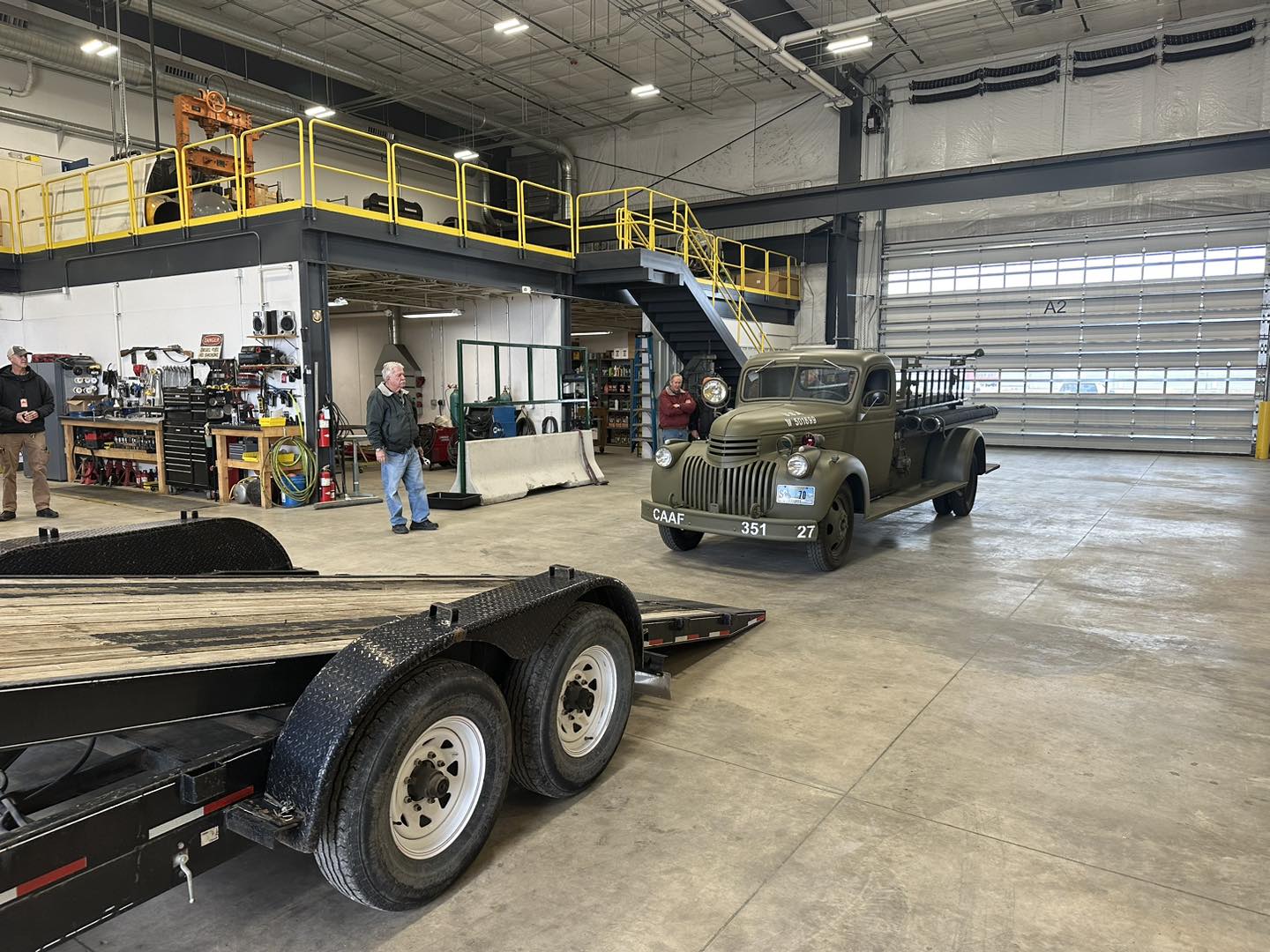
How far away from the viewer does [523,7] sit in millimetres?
16484

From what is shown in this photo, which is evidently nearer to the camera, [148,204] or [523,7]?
[148,204]

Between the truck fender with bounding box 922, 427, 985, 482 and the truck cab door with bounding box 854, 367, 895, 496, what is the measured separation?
1.20 metres

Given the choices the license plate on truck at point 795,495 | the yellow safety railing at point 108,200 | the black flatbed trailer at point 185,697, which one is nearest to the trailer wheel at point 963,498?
the license plate on truck at point 795,495

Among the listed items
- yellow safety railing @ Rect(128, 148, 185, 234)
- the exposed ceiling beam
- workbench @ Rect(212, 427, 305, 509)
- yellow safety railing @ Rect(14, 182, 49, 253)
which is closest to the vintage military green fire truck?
workbench @ Rect(212, 427, 305, 509)

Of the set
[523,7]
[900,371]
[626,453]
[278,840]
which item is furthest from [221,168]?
[278,840]

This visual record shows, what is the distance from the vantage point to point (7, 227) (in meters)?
14.0

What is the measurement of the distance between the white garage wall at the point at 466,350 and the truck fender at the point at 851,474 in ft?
26.2

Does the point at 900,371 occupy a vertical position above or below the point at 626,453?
above

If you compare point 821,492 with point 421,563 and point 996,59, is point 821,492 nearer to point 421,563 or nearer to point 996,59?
point 421,563

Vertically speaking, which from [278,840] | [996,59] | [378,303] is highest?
[996,59]

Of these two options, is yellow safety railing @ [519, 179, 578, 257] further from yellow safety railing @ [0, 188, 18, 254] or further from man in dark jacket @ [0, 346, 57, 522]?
yellow safety railing @ [0, 188, 18, 254]

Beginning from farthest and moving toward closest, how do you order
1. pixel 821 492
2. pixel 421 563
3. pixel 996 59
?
1. pixel 996 59
2. pixel 421 563
3. pixel 821 492

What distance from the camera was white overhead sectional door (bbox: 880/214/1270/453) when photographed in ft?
54.4

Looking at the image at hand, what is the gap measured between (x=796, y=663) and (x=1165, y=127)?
1803 cm
